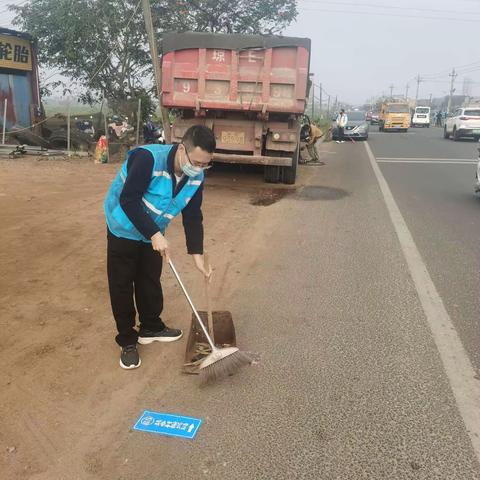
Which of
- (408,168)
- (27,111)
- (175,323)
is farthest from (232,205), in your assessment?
(27,111)

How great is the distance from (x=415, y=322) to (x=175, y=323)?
1.86 metres

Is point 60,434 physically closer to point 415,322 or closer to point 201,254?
point 201,254

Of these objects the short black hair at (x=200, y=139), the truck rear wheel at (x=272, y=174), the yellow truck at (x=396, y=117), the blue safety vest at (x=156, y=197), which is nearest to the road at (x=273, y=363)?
the blue safety vest at (x=156, y=197)

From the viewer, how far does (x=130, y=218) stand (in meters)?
2.82

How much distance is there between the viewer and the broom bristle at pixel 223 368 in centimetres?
296

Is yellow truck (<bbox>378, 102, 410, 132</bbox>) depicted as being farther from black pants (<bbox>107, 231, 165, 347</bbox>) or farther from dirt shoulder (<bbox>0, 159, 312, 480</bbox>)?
black pants (<bbox>107, 231, 165, 347</bbox>)

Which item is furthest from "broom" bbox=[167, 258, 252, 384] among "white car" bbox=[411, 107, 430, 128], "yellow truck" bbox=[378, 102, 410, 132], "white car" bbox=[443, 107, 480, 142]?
"white car" bbox=[411, 107, 430, 128]

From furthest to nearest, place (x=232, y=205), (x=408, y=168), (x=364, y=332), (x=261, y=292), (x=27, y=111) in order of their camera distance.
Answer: (x=27, y=111), (x=408, y=168), (x=232, y=205), (x=261, y=292), (x=364, y=332)

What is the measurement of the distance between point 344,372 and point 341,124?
22709mm

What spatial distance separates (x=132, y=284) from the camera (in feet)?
10.7

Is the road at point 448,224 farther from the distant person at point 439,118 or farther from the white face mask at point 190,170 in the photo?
the distant person at point 439,118

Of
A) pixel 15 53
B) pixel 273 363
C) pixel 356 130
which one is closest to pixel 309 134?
pixel 15 53

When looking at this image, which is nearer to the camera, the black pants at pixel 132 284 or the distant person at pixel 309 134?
the black pants at pixel 132 284

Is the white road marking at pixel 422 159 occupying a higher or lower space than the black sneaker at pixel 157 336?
higher
